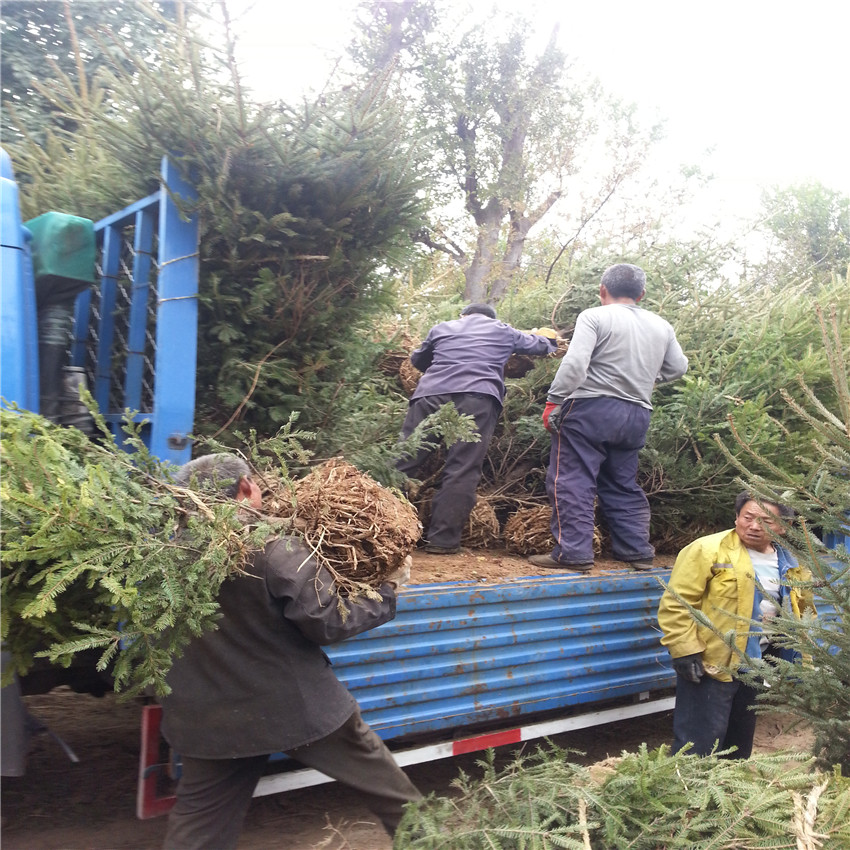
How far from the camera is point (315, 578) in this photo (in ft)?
8.11

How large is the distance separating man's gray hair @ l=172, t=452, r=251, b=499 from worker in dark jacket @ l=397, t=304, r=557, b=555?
2.11 m

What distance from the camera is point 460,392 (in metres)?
4.63

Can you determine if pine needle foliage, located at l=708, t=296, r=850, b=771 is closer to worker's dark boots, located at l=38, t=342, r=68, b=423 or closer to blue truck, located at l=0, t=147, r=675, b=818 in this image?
blue truck, located at l=0, t=147, r=675, b=818

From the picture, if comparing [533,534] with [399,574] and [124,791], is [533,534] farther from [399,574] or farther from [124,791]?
[124,791]

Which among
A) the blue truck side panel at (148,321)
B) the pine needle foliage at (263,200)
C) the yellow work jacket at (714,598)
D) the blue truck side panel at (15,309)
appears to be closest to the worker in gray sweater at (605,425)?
the yellow work jacket at (714,598)

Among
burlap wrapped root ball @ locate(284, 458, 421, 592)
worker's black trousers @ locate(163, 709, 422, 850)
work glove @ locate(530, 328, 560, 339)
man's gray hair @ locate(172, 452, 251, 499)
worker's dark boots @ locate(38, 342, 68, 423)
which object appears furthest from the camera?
work glove @ locate(530, 328, 560, 339)

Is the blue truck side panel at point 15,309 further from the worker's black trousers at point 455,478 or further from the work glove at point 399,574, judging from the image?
the worker's black trousers at point 455,478

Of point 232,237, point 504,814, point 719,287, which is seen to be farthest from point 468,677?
point 719,287

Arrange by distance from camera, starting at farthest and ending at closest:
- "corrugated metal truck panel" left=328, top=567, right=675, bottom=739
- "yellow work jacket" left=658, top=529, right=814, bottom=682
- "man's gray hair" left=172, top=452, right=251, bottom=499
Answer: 1. "yellow work jacket" left=658, top=529, right=814, bottom=682
2. "corrugated metal truck panel" left=328, top=567, right=675, bottom=739
3. "man's gray hair" left=172, top=452, right=251, bottom=499

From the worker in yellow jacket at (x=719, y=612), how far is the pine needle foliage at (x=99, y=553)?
264 centimetres

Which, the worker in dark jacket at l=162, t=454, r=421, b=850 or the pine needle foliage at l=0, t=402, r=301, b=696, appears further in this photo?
the worker in dark jacket at l=162, t=454, r=421, b=850

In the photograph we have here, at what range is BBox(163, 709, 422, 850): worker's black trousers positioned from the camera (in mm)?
2660

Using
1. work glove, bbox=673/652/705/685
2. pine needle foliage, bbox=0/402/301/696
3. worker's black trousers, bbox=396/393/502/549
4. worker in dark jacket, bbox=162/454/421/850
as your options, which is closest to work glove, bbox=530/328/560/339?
worker's black trousers, bbox=396/393/502/549

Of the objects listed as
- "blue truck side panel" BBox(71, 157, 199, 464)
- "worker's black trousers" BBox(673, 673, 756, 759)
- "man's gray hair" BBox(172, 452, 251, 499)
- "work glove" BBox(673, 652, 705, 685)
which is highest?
"blue truck side panel" BBox(71, 157, 199, 464)
